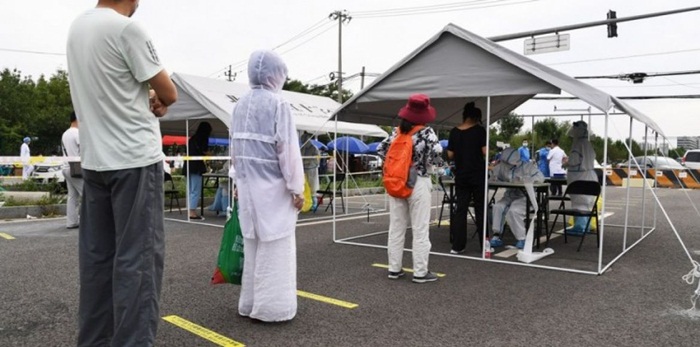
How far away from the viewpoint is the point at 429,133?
5.39 meters

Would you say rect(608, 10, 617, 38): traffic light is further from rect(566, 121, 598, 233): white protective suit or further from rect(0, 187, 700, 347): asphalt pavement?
rect(0, 187, 700, 347): asphalt pavement

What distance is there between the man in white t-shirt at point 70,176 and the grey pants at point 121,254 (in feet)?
18.8

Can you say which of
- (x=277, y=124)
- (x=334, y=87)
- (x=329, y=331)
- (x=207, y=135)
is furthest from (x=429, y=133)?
(x=334, y=87)

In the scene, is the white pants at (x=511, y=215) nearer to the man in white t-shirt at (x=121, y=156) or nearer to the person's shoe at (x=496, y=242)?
the person's shoe at (x=496, y=242)

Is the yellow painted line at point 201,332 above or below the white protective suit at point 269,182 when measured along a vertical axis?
below

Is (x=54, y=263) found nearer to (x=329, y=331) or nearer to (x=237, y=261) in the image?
(x=237, y=261)

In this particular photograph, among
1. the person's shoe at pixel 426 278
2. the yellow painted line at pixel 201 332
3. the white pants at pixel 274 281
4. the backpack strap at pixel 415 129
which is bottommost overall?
the yellow painted line at pixel 201 332

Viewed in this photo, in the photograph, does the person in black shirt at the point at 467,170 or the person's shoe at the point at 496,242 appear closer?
the person in black shirt at the point at 467,170

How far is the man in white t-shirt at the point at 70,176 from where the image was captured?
8.10 m

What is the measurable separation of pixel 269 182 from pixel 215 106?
5288 millimetres

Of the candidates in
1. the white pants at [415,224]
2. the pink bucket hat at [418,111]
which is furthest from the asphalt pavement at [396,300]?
the pink bucket hat at [418,111]

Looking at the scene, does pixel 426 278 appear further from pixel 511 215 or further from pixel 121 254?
pixel 121 254

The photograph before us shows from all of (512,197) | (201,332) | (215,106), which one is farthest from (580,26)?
(201,332)

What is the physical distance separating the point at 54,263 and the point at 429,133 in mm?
4357
